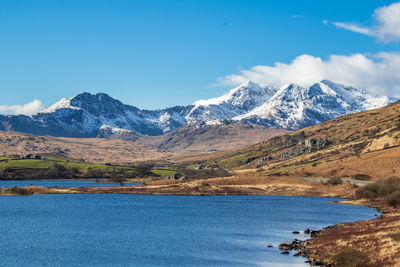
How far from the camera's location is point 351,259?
57.4m

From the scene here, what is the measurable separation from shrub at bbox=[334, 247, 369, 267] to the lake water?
6.16m

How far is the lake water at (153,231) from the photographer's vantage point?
69188mm

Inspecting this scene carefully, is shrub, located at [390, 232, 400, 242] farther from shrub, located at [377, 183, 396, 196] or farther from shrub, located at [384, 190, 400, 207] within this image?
shrub, located at [377, 183, 396, 196]

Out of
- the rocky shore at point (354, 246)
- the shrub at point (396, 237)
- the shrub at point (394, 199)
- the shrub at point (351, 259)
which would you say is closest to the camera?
the shrub at point (351, 259)

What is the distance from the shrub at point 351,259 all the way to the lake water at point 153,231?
6.16 m

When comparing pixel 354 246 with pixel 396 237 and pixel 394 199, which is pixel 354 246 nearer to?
pixel 396 237

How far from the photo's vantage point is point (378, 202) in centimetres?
15388

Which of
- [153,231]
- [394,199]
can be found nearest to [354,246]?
[153,231]

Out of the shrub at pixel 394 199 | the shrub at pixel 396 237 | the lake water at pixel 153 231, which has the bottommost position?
the lake water at pixel 153 231

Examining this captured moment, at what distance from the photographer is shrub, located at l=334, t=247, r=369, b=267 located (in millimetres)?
56406

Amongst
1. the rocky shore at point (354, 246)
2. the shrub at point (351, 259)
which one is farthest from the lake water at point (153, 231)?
the shrub at point (351, 259)

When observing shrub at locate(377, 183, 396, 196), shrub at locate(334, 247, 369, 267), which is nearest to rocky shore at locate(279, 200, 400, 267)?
shrub at locate(334, 247, 369, 267)

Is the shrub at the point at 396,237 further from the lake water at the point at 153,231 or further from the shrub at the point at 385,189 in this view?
the shrub at the point at 385,189

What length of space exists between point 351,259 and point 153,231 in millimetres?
46951
